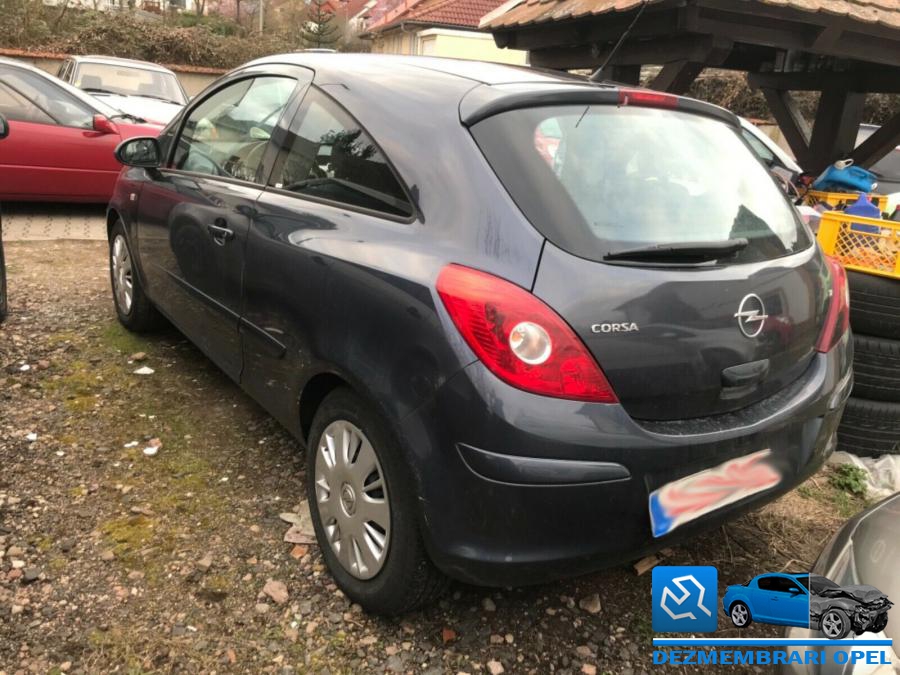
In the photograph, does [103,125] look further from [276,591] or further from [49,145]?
[276,591]

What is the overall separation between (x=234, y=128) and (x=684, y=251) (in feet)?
6.97

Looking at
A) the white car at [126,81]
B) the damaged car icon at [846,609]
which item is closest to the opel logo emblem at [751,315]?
the damaged car icon at [846,609]

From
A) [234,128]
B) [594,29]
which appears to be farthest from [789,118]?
[234,128]

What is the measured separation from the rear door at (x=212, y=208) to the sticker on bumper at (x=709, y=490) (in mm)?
1725

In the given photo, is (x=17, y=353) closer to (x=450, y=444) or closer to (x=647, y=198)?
(x=450, y=444)

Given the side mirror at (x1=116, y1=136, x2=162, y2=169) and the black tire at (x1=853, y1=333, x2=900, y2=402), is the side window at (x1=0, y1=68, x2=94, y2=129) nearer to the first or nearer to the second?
the side mirror at (x1=116, y1=136, x2=162, y2=169)

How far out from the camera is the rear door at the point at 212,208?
2.78 meters

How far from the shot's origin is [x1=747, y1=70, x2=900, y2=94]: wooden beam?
604cm

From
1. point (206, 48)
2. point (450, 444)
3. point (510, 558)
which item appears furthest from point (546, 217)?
point (206, 48)

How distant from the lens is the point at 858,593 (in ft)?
5.37

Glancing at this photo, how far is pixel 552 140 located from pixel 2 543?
2254 millimetres

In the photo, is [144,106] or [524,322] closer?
[524,322]

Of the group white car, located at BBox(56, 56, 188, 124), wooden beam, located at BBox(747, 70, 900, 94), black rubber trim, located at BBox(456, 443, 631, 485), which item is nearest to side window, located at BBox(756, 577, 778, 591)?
black rubber trim, located at BBox(456, 443, 631, 485)

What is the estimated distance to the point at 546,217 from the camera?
72.2 inches
